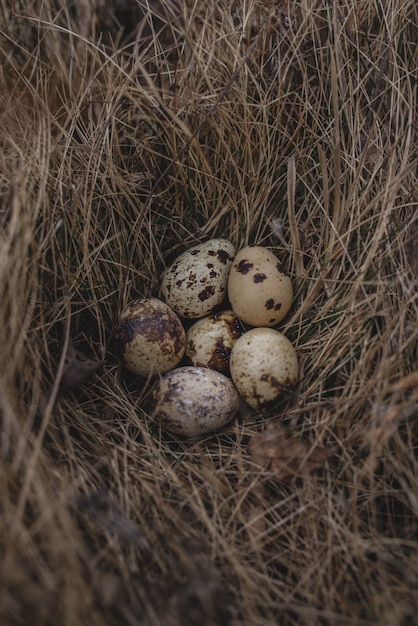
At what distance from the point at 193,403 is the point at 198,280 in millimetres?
499

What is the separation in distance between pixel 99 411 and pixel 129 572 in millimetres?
689

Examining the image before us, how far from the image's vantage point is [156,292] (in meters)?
2.19

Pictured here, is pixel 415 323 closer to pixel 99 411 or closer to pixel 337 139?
pixel 337 139

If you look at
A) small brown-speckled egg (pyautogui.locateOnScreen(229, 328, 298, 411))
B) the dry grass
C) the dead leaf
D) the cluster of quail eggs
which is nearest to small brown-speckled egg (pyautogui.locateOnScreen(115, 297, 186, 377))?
the cluster of quail eggs

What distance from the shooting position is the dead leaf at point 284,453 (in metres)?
1.65

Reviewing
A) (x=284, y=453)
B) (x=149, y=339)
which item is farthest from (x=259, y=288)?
(x=284, y=453)

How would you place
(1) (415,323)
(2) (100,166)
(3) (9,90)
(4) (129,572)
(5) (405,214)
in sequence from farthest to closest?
(3) (9,90) < (2) (100,166) < (5) (405,214) < (1) (415,323) < (4) (129,572)

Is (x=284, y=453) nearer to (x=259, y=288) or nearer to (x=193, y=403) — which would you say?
(x=193, y=403)

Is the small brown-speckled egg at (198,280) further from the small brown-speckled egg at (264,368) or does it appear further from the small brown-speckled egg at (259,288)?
the small brown-speckled egg at (264,368)

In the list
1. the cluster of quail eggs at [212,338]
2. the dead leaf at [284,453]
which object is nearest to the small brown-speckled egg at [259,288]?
→ the cluster of quail eggs at [212,338]

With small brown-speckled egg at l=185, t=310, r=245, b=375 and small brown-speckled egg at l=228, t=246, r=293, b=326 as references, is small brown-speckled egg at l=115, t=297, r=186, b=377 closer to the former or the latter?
small brown-speckled egg at l=185, t=310, r=245, b=375

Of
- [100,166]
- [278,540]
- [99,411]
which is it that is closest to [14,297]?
[99,411]

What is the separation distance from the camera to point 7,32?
2383mm

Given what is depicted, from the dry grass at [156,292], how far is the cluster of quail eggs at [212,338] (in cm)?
12
